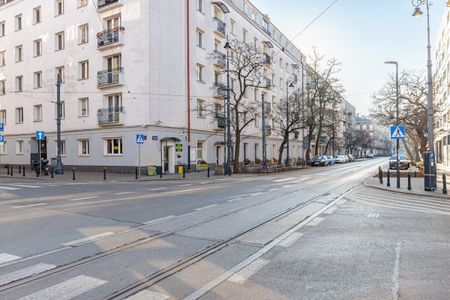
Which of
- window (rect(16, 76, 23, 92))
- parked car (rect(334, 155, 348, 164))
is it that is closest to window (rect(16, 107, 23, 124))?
window (rect(16, 76, 23, 92))

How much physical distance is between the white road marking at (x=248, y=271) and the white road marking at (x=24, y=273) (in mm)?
2559

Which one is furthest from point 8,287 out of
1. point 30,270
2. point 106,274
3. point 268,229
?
point 268,229

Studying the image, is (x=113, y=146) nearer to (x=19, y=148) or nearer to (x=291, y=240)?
(x=19, y=148)

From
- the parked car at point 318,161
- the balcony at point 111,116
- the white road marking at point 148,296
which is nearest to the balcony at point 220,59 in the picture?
the balcony at point 111,116

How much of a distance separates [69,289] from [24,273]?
979 mm

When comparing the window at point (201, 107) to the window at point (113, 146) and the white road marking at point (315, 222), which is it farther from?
the white road marking at point (315, 222)

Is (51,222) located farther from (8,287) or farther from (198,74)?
(198,74)

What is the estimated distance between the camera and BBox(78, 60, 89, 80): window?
3012cm

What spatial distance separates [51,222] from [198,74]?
2589cm

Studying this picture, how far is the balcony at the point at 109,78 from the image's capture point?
27250mm

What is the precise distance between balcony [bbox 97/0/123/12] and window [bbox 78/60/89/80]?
4620mm

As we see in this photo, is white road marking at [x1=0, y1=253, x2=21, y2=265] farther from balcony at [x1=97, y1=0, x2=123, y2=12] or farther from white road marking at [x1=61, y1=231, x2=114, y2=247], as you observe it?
balcony at [x1=97, y1=0, x2=123, y2=12]

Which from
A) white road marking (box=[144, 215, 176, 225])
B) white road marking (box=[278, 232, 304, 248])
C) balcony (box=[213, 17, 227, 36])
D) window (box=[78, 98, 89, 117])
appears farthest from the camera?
balcony (box=[213, 17, 227, 36])

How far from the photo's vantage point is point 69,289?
4086 millimetres
